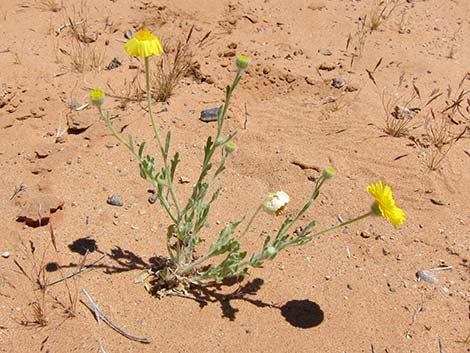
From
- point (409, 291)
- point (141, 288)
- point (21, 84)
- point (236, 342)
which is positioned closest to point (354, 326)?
point (409, 291)

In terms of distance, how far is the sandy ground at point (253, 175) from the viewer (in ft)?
8.38

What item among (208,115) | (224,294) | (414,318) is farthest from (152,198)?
(414,318)

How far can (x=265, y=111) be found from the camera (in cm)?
409

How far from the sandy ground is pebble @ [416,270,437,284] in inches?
1.1

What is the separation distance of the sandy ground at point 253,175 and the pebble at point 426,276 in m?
0.03

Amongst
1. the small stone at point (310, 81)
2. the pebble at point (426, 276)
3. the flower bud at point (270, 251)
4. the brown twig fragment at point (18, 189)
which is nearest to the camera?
the flower bud at point (270, 251)

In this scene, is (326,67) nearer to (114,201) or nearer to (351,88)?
(351,88)

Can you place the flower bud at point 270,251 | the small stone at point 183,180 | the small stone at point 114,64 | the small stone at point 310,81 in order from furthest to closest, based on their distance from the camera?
1. the small stone at point 310,81
2. the small stone at point 114,64
3. the small stone at point 183,180
4. the flower bud at point 270,251

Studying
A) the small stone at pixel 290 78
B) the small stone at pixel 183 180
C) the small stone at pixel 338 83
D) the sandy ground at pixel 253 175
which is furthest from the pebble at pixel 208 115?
the small stone at pixel 338 83

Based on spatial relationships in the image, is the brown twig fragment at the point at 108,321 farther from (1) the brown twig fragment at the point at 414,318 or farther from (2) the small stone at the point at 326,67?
(2) the small stone at the point at 326,67

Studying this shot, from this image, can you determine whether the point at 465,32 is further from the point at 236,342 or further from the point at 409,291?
the point at 236,342

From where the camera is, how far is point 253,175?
11.4 feet

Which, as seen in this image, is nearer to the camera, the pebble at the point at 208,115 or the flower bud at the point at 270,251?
the flower bud at the point at 270,251

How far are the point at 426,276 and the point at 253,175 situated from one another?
123 cm
